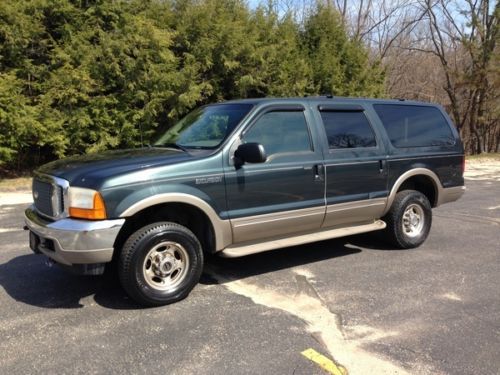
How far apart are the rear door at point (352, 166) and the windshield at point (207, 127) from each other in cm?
98

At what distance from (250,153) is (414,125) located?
2864mm

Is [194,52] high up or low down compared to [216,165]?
up

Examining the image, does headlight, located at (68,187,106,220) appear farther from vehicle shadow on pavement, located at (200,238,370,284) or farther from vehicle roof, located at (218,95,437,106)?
vehicle roof, located at (218,95,437,106)

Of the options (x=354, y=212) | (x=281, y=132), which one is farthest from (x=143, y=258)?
(x=354, y=212)

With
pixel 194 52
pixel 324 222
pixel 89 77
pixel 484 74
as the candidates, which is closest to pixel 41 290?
pixel 324 222

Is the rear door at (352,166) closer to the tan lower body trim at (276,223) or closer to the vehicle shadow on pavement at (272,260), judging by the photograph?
the tan lower body trim at (276,223)

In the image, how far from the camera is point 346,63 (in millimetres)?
19312

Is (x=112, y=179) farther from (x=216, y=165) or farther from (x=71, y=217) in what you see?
(x=216, y=165)

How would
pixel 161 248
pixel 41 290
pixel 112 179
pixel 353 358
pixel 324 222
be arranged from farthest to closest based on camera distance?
pixel 324 222 < pixel 41 290 < pixel 161 248 < pixel 112 179 < pixel 353 358

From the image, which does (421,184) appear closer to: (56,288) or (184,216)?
(184,216)

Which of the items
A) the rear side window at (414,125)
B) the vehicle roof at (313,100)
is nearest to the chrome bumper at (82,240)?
the vehicle roof at (313,100)

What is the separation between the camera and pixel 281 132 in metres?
5.11

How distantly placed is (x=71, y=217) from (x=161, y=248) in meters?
0.81

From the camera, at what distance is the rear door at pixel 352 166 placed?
5387 millimetres
